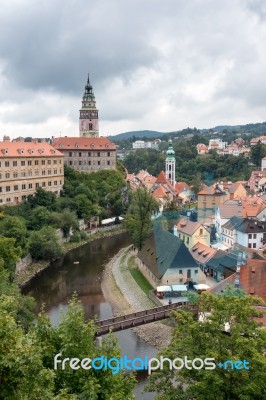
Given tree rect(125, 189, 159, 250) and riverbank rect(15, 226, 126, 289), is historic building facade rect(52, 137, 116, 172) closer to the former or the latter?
riverbank rect(15, 226, 126, 289)

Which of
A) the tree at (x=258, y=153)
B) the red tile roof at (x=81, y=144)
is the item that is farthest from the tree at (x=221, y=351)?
the tree at (x=258, y=153)

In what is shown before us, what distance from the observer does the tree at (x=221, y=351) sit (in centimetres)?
1127

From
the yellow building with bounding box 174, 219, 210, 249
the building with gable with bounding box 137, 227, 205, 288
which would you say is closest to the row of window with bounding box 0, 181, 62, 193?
the yellow building with bounding box 174, 219, 210, 249

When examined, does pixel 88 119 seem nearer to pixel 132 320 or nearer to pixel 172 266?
pixel 172 266

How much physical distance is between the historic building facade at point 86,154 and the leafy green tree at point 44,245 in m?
27.1

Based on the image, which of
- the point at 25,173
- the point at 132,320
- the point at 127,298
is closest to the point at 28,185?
the point at 25,173

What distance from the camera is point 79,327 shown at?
448 inches

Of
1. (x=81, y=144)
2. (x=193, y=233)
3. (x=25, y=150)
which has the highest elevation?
(x=81, y=144)

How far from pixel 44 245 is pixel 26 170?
14751 mm

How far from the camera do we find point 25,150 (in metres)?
52.2

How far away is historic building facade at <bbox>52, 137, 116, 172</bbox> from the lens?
67.1 meters

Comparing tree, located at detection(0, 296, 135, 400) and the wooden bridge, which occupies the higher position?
tree, located at detection(0, 296, 135, 400)

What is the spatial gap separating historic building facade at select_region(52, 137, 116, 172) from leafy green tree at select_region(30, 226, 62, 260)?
2708cm

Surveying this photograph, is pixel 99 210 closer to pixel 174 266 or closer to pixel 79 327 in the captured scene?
pixel 174 266
